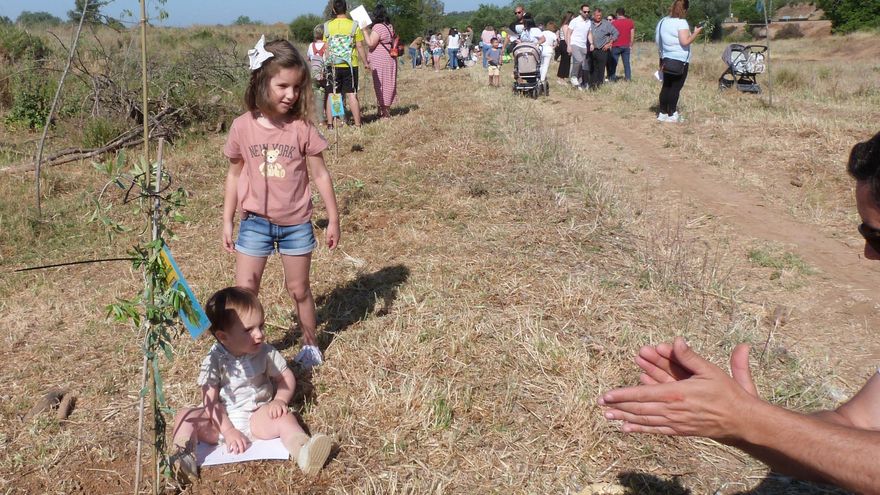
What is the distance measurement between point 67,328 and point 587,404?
2.92 meters

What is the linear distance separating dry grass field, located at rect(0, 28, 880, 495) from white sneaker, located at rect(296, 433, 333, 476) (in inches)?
2.4

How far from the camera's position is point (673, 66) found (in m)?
9.69

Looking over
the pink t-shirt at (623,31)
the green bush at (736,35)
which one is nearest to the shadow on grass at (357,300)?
the pink t-shirt at (623,31)

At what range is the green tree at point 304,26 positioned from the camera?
49.1m

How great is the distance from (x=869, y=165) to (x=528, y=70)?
1209 cm

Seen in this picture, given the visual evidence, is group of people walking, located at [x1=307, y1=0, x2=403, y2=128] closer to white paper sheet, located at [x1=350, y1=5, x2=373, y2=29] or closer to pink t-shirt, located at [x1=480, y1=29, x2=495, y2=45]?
white paper sheet, located at [x1=350, y1=5, x2=373, y2=29]

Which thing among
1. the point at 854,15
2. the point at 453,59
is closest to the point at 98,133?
the point at 453,59

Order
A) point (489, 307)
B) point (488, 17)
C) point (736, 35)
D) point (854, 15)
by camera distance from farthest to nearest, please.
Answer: point (488, 17), point (736, 35), point (854, 15), point (489, 307)

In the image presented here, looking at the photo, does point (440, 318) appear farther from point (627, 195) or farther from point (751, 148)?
point (751, 148)

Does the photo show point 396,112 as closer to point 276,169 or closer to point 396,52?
point 396,52

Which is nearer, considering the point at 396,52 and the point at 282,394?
the point at 282,394

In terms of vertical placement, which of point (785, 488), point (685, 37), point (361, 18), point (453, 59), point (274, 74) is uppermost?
point (453, 59)

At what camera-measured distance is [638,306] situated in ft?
13.0

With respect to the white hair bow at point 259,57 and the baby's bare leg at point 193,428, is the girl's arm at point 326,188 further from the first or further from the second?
the baby's bare leg at point 193,428
